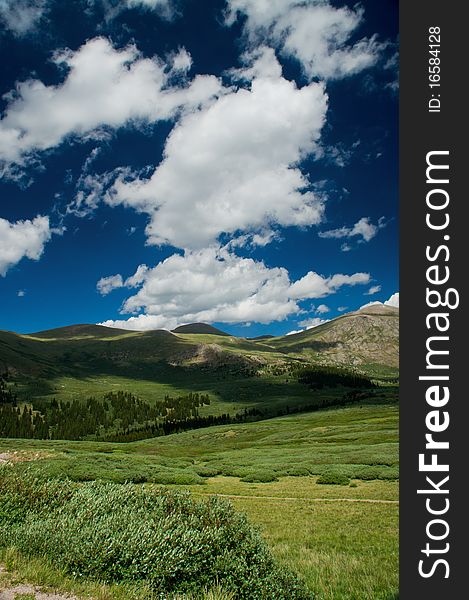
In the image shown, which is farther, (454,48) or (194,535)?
(194,535)

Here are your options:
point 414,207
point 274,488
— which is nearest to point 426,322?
point 414,207

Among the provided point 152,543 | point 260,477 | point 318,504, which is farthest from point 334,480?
point 152,543

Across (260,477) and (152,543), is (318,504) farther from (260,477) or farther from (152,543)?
(152,543)

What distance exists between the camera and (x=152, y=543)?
32.1 feet

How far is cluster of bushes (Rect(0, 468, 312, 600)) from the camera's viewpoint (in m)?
9.43

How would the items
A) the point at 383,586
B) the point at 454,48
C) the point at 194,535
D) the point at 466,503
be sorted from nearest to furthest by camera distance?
the point at 466,503 → the point at 454,48 → the point at 194,535 → the point at 383,586

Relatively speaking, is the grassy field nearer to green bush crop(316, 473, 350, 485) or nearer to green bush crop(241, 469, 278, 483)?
green bush crop(241, 469, 278, 483)

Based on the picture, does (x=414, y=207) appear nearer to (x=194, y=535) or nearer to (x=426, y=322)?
(x=426, y=322)

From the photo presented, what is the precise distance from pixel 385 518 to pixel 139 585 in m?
19.4

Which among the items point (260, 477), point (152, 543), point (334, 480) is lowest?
point (260, 477)

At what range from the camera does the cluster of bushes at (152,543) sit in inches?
371

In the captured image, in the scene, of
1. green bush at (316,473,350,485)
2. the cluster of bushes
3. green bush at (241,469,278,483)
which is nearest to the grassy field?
green bush at (241,469,278,483)

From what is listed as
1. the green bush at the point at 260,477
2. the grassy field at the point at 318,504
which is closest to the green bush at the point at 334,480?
the grassy field at the point at 318,504

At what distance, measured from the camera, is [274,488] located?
39.1 m
